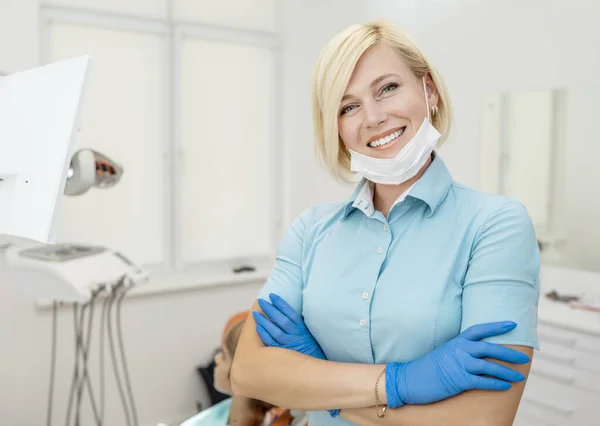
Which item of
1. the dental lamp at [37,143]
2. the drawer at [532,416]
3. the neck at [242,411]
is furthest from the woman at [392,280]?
the drawer at [532,416]

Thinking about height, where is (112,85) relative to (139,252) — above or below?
above

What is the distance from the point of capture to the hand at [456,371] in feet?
3.17

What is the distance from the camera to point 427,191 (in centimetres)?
113

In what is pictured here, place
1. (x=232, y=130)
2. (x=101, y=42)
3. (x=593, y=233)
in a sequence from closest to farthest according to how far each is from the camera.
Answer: (x=593, y=233)
(x=101, y=42)
(x=232, y=130)

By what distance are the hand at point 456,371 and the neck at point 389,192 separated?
326 mm

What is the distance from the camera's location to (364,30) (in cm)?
116

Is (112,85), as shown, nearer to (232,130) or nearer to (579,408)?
(232,130)

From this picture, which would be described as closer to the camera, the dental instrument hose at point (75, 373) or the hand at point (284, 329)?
the hand at point (284, 329)

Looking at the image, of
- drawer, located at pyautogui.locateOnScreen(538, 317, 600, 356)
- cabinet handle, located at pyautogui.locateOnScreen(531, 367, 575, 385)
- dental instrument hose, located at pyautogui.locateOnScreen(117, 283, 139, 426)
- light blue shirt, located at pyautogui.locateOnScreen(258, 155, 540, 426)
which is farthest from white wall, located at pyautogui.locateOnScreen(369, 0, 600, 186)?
dental instrument hose, located at pyautogui.locateOnScreen(117, 283, 139, 426)

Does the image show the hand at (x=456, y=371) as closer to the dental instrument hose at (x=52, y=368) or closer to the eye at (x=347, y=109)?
the eye at (x=347, y=109)

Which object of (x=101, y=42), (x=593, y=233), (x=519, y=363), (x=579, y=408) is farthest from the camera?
(x=101, y=42)

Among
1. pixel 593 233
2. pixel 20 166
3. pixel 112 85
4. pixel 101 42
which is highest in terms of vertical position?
pixel 101 42

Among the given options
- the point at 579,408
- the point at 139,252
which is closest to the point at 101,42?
the point at 139,252

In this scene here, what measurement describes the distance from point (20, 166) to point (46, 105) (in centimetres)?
12
